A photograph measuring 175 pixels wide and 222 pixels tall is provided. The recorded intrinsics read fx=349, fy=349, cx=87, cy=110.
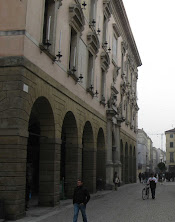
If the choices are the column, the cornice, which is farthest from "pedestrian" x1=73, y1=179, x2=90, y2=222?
the cornice

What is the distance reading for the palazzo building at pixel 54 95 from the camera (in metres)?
12.2

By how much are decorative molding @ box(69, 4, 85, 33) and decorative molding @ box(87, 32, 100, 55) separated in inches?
64.7

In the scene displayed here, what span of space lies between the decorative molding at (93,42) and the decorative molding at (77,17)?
1645 mm

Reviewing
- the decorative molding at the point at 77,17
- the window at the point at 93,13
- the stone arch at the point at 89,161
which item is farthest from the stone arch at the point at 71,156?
the window at the point at 93,13

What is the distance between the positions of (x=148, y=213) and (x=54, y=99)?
636cm

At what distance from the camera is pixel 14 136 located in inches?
475

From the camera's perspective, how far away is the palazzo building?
12.2m

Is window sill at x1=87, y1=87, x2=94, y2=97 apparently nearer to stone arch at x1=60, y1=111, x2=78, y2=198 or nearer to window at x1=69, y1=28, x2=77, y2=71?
window at x1=69, y1=28, x2=77, y2=71

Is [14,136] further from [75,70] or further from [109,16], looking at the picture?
[109,16]

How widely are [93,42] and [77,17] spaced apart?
383cm

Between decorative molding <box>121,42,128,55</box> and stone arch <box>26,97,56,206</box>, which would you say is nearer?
stone arch <box>26,97,56,206</box>

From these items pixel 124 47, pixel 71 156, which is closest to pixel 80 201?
pixel 71 156

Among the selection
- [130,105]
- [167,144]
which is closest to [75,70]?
[130,105]

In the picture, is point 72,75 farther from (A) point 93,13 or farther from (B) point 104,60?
(B) point 104,60
